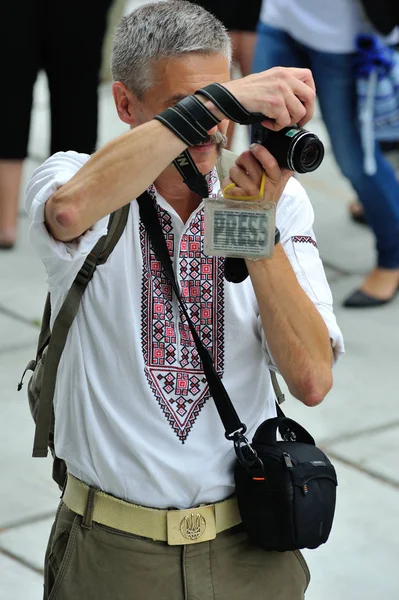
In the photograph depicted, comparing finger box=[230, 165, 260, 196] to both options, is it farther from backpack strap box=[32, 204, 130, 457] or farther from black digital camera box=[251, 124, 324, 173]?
backpack strap box=[32, 204, 130, 457]

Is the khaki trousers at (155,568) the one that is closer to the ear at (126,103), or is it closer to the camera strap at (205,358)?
the camera strap at (205,358)

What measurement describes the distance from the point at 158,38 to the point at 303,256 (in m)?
0.55

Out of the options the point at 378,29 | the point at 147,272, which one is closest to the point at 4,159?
the point at 378,29

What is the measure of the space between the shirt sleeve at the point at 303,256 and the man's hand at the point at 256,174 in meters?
0.21

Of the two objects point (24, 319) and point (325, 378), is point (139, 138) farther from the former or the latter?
point (24, 319)

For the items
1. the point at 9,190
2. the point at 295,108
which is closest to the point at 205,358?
the point at 295,108

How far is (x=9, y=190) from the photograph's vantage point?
6797mm

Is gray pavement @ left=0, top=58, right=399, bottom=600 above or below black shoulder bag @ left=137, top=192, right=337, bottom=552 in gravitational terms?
below

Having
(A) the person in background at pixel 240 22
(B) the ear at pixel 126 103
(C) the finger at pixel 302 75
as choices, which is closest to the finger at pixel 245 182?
(C) the finger at pixel 302 75

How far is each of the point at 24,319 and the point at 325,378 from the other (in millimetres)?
3761

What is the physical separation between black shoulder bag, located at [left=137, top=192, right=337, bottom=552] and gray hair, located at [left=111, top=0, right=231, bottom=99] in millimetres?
269

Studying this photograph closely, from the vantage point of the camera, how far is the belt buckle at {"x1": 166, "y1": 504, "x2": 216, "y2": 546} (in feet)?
8.62

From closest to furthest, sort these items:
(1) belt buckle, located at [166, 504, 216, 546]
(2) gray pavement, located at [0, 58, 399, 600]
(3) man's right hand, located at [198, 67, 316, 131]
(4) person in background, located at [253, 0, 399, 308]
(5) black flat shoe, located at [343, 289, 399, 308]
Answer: (3) man's right hand, located at [198, 67, 316, 131] → (1) belt buckle, located at [166, 504, 216, 546] → (2) gray pavement, located at [0, 58, 399, 600] → (4) person in background, located at [253, 0, 399, 308] → (5) black flat shoe, located at [343, 289, 399, 308]

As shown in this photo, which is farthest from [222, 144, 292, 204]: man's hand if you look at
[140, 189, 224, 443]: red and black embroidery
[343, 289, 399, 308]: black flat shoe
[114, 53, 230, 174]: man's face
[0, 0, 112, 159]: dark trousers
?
[0, 0, 112, 159]: dark trousers
